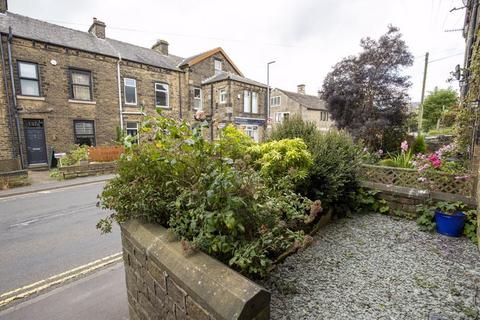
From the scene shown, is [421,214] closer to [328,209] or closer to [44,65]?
[328,209]

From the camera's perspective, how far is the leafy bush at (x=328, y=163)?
11.9 ft

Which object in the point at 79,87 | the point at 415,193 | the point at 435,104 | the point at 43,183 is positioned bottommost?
the point at 43,183

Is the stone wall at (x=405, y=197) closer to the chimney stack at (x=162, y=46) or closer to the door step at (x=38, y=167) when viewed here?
the door step at (x=38, y=167)

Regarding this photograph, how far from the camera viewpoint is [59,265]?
362cm

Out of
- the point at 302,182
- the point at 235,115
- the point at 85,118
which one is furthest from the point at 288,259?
the point at 235,115

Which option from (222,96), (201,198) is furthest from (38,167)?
(201,198)

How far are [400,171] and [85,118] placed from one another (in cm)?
1524

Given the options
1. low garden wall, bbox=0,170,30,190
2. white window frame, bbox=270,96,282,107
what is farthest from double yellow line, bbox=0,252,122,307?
white window frame, bbox=270,96,282,107

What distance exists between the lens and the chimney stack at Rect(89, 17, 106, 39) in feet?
50.7

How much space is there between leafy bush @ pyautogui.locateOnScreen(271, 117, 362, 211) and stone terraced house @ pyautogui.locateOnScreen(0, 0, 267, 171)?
6.59 metres

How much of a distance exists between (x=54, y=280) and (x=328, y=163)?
4.32 metres

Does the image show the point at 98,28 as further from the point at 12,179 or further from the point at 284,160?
the point at 284,160

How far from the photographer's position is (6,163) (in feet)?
31.4

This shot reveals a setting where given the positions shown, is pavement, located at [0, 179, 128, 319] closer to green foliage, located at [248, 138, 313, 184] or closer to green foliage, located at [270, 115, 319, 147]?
green foliage, located at [248, 138, 313, 184]
